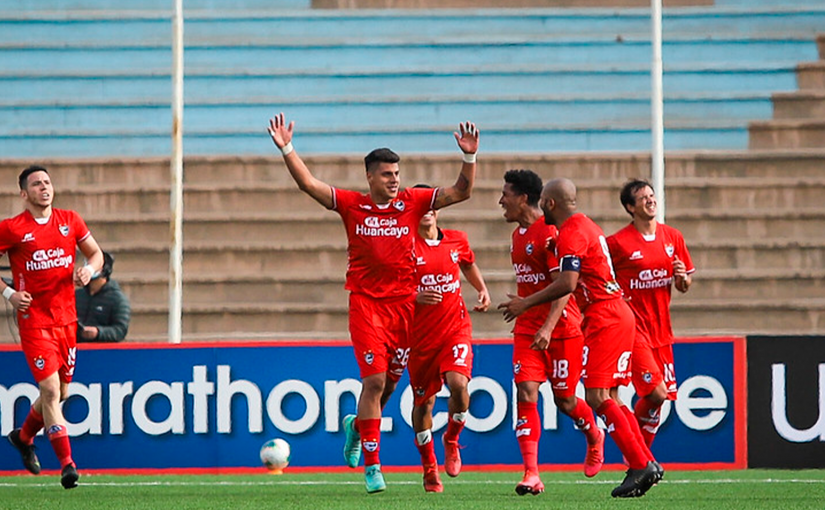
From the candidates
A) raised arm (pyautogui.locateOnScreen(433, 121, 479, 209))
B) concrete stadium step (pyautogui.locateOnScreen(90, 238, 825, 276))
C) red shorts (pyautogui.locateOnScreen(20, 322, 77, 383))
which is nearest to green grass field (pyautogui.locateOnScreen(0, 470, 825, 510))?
red shorts (pyautogui.locateOnScreen(20, 322, 77, 383))

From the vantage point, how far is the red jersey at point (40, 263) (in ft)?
39.1

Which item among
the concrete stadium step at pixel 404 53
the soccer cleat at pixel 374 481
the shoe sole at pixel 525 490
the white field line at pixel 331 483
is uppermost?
the concrete stadium step at pixel 404 53

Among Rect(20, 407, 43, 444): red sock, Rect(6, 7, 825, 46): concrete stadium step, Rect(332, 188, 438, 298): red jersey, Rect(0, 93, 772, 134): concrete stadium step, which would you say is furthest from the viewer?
Rect(6, 7, 825, 46): concrete stadium step

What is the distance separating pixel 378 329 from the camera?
35.1 feet

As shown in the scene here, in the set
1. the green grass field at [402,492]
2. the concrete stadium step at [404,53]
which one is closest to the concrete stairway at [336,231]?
the concrete stadium step at [404,53]

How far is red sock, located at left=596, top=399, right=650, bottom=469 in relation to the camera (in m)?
10.1

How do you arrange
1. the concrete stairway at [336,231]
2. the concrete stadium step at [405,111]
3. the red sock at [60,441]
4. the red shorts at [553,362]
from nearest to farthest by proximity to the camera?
the red shorts at [553,362], the red sock at [60,441], the concrete stairway at [336,231], the concrete stadium step at [405,111]

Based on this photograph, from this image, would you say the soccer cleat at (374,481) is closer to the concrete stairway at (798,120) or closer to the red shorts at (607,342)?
the red shorts at (607,342)

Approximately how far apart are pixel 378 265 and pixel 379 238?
18cm

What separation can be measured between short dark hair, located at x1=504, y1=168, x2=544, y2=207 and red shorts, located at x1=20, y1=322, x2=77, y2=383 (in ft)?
11.3

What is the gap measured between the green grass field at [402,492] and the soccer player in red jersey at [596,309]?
0.39 meters

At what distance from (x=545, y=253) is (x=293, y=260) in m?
7.92

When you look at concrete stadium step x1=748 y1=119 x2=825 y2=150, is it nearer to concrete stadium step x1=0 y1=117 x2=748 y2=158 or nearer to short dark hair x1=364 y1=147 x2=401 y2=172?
concrete stadium step x1=0 y1=117 x2=748 y2=158

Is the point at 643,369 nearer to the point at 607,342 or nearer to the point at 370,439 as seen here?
the point at 607,342
